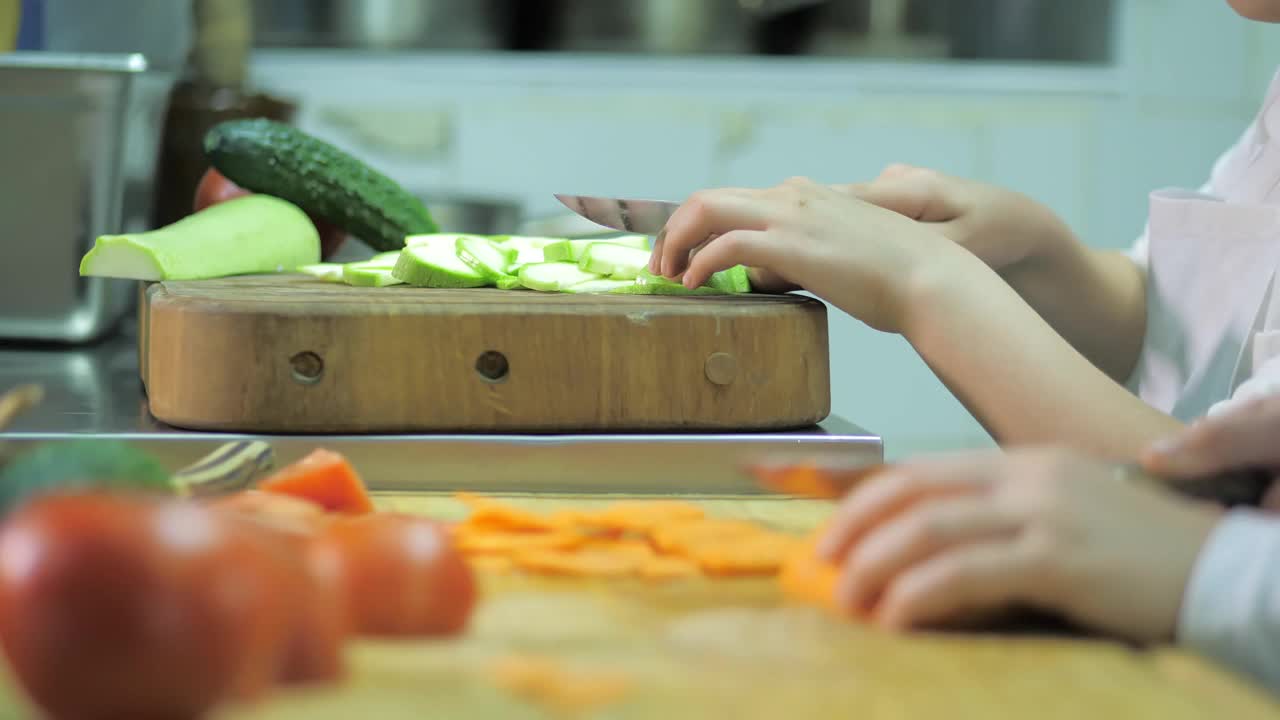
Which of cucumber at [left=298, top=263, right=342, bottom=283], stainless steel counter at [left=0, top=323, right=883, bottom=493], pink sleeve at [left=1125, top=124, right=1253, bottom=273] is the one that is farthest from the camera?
pink sleeve at [left=1125, top=124, right=1253, bottom=273]

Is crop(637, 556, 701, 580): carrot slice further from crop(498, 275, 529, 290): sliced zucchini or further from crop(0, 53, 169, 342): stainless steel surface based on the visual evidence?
crop(0, 53, 169, 342): stainless steel surface

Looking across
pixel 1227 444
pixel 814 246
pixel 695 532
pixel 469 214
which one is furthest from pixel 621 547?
pixel 469 214

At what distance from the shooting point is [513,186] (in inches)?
97.5

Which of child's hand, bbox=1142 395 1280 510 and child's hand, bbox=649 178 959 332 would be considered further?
child's hand, bbox=649 178 959 332

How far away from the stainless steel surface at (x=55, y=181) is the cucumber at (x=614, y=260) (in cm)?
66

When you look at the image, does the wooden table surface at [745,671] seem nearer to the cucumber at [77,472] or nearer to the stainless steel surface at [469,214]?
the cucumber at [77,472]

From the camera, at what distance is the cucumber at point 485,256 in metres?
1.09

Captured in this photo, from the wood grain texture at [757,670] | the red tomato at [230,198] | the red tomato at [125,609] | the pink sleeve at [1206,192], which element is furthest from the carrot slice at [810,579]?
the red tomato at [230,198]

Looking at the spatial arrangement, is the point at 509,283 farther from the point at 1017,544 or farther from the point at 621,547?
the point at 1017,544

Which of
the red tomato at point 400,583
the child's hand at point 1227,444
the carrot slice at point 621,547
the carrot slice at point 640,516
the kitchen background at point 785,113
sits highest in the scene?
the kitchen background at point 785,113

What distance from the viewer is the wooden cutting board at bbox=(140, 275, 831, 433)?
0.89 meters

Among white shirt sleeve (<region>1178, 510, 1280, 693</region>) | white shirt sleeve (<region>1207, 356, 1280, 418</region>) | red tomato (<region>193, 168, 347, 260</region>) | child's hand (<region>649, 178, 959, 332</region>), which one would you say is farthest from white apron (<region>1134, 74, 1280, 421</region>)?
red tomato (<region>193, 168, 347, 260</region>)

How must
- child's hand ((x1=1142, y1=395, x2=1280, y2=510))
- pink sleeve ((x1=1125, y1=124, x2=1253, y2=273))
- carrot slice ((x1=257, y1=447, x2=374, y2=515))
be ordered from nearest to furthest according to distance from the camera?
child's hand ((x1=1142, y1=395, x2=1280, y2=510)) → carrot slice ((x1=257, y1=447, x2=374, y2=515)) → pink sleeve ((x1=1125, y1=124, x2=1253, y2=273))

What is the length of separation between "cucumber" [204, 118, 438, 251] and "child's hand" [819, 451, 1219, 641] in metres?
1.07
